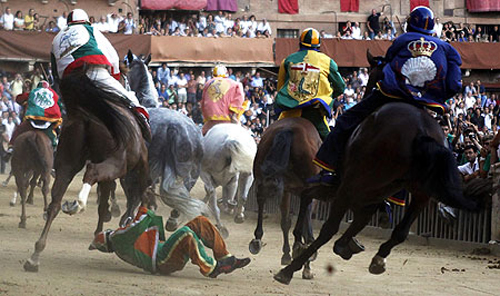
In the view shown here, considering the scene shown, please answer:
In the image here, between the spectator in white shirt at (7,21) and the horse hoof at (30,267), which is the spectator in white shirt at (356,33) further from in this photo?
the horse hoof at (30,267)

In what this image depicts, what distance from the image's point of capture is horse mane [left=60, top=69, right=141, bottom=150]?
915cm

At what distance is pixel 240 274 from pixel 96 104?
7.78ft

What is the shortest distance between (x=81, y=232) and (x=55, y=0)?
25.2 meters

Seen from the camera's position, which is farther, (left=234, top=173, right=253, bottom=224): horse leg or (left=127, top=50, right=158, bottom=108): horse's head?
(left=234, top=173, right=253, bottom=224): horse leg

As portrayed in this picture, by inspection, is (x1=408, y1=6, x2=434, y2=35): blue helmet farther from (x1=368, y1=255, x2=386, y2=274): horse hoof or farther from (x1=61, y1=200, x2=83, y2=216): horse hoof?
(x1=61, y1=200, x2=83, y2=216): horse hoof

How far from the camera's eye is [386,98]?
821 centimetres

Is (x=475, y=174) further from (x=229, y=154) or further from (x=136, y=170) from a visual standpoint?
(x=136, y=170)

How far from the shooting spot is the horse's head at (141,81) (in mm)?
12311

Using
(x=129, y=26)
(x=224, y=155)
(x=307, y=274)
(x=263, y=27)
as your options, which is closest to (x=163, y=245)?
(x=307, y=274)

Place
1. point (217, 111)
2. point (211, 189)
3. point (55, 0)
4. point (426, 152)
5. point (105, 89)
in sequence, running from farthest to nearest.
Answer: point (55, 0)
point (217, 111)
point (211, 189)
point (105, 89)
point (426, 152)

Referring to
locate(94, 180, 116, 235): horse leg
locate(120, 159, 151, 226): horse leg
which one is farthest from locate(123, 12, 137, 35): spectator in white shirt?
locate(120, 159, 151, 226): horse leg

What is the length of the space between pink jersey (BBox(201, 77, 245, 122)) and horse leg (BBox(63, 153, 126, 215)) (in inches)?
225

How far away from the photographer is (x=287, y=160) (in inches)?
390

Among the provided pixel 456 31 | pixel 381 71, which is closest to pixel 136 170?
pixel 381 71
